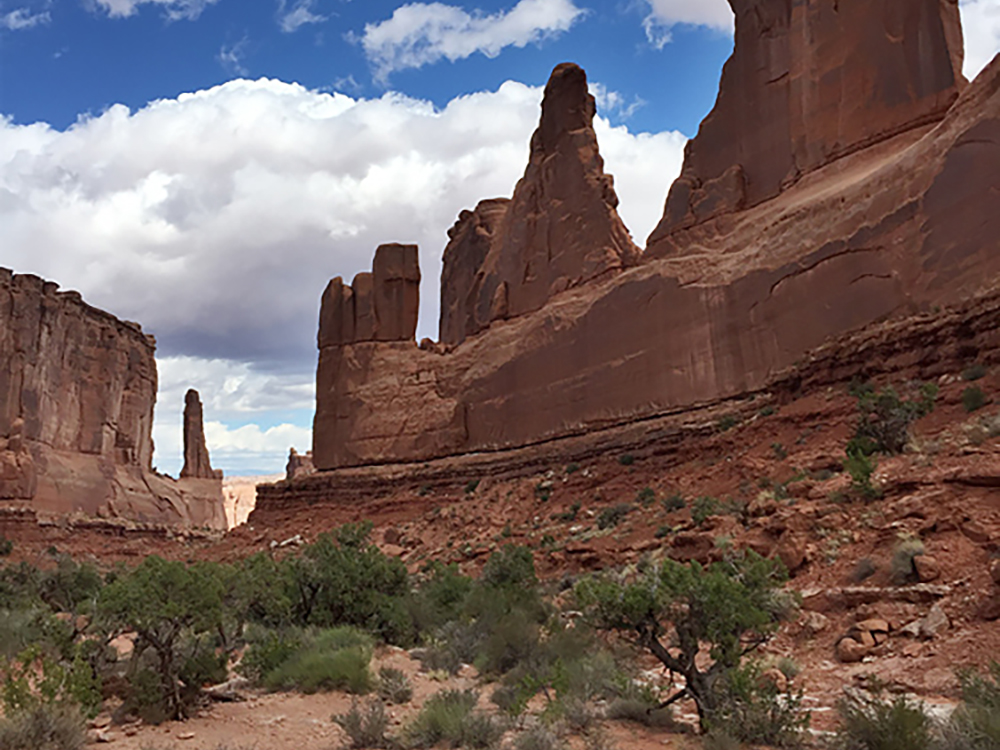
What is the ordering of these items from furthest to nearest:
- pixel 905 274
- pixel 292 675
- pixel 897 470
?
pixel 905 274 < pixel 897 470 < pixel 292 675

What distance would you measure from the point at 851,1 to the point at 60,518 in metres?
45.0

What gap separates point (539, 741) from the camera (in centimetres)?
641

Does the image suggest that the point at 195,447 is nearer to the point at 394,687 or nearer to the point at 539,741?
the point at 394,687

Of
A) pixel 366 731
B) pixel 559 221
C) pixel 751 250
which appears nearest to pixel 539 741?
pixel 366 731

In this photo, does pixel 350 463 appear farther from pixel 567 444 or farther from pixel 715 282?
pixel 715 282

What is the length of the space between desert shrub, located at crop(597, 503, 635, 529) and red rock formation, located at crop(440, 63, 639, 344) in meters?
12.6

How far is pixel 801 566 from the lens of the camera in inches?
426

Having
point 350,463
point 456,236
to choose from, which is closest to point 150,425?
point 456,236

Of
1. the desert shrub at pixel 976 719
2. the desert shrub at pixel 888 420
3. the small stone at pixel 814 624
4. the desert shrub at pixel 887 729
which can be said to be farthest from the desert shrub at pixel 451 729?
the desert shrub at pixel 888 420

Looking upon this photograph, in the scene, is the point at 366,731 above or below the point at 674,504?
below

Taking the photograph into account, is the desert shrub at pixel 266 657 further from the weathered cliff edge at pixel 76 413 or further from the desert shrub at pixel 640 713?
the weathered cliff edge at pixel 76 413

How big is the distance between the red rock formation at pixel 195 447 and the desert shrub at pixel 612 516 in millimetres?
65547

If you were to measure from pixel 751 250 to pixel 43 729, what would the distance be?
21488 mm

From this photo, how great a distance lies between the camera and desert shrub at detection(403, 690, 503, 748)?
6.92 m
